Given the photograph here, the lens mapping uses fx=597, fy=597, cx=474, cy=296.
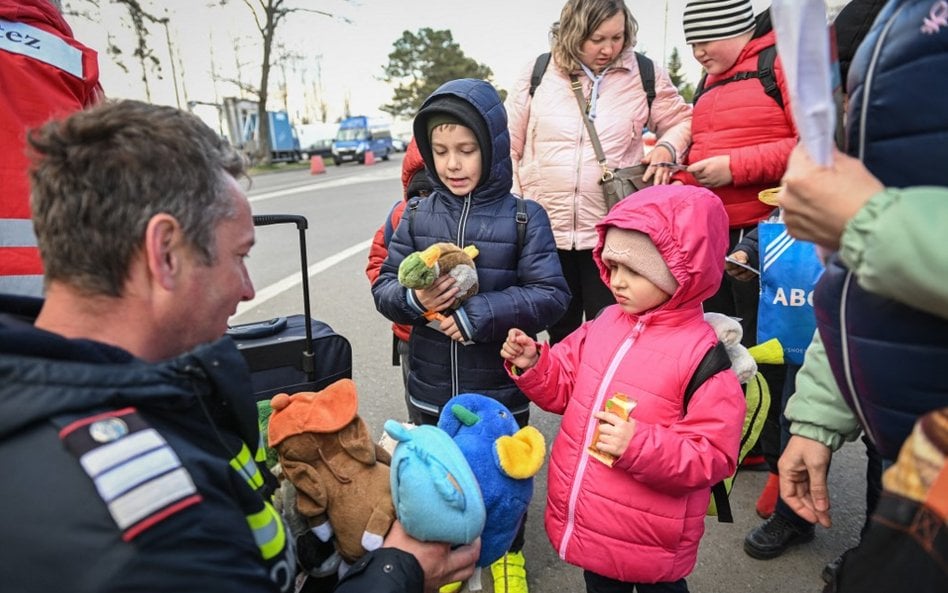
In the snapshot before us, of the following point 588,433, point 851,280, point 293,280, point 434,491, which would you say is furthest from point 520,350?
point 293,280

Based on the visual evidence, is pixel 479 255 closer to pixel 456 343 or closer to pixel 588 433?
pixel 456 343

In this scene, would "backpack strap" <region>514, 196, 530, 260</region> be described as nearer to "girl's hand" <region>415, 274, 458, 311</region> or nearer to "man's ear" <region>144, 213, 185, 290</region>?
"girl's hand" <region>415, 274, 458, 311</region>

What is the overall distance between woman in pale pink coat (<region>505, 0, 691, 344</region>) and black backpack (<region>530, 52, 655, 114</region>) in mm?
21

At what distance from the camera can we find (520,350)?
6.52 feet

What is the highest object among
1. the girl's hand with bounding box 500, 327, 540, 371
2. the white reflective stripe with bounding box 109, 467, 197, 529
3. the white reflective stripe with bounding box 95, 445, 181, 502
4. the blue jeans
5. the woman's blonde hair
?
the woman's blonde hair

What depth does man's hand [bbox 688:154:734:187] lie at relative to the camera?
8.73ft

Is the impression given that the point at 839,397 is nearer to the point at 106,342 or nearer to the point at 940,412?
the point at 940,412

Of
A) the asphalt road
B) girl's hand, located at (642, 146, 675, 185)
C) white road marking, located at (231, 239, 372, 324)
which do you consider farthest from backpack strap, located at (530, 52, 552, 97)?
white road marking, located at (231, 239, 372, 324)

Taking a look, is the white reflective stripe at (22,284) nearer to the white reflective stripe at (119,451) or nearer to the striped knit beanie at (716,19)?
the white reflective stripe at (119,451)

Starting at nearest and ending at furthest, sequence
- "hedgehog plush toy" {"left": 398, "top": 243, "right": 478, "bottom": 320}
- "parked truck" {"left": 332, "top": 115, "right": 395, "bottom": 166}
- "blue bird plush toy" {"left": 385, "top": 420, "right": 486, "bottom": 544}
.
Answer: "blue bird plush toy" {"left": 385, "top": 420, "right": 486, "bottom": 544}
"hedgehog plush toy" {"left": 398, "top": 243, "right": 478, "bottom": 320}
"parked truck" {"left": 332, "top": 115, "right": 395, "bottom": 166}

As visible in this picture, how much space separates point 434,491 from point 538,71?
2.37m

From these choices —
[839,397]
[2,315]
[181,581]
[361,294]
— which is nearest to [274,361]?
[2,315]

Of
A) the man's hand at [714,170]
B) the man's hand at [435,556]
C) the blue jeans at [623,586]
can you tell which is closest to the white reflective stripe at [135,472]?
the man's hand at [435,556]

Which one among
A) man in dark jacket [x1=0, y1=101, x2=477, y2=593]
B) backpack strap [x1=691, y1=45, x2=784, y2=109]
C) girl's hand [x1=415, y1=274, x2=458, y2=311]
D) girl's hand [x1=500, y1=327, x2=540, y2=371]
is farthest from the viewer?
backpack strap [x1=691, y1=45, x2=784, y2=109]
